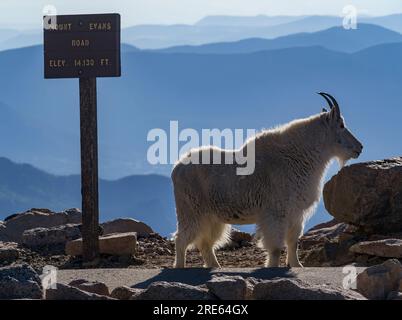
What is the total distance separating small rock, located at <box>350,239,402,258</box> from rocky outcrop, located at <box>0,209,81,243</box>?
23.3 ft

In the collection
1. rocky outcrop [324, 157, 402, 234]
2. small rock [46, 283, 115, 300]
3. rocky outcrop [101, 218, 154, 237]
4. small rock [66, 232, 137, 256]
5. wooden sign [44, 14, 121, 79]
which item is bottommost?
small rock [46, 283, 115, 300]

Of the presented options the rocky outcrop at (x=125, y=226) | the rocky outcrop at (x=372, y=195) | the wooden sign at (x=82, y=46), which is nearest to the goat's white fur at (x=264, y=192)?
the rocky outcrop at (x=372, y=195)

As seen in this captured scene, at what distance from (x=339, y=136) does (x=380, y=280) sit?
3.52 meters

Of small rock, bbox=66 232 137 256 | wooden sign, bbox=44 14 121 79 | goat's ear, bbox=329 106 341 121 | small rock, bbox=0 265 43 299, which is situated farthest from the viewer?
small rock, bbox=66 232 137 256

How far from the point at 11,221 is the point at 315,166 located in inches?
310

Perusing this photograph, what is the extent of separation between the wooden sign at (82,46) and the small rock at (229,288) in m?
5.89

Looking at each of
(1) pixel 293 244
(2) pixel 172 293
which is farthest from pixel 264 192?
(2) pixel 172 293

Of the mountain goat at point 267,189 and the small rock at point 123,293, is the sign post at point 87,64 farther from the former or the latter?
the small rock at point 123,293

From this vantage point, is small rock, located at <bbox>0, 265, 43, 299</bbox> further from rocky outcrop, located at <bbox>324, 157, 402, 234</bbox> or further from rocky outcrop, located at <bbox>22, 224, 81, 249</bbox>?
rocky outcrop, located at <bbox>22, 224, 81, 249</bbox>

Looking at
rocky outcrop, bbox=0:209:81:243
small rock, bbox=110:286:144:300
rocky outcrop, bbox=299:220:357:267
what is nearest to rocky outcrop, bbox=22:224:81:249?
rocky outcrop, bbox=0:209:81:243

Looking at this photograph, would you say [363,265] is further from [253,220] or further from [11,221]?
[11,221]

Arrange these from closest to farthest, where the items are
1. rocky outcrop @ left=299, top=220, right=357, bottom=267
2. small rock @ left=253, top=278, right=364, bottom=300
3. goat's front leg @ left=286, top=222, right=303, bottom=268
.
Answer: small rock @ left=253, top=278, right=364, bottom=300 < goat's front leg @ left=286, top=222, right=303, bottom=268 < rocky outcrop @ left=299, top=220, right=357, bottom=267

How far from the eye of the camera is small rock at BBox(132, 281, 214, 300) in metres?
8.07

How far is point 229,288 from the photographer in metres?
8.18
